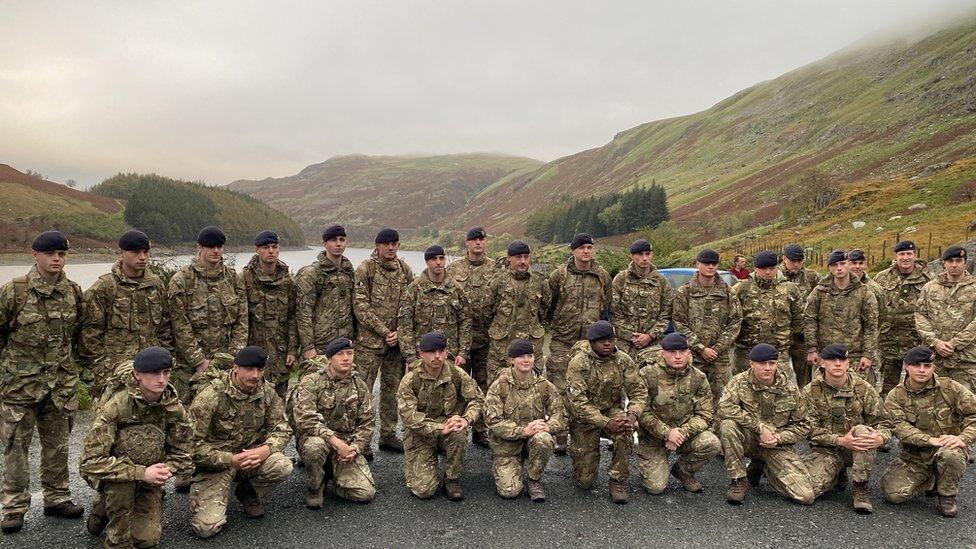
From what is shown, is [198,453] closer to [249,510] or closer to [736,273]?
[249,510]

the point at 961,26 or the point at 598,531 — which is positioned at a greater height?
the point at 961,26

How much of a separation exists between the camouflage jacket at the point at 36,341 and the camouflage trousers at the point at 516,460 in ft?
14.8

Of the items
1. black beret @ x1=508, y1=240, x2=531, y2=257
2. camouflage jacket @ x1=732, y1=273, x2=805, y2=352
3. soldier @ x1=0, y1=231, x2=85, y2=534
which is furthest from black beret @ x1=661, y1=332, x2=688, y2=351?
soldier @ x1=0, y1=231, x2=85, y2=534

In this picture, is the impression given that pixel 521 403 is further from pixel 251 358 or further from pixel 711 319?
pixel 711 319

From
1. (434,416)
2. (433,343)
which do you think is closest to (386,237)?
(433,343)

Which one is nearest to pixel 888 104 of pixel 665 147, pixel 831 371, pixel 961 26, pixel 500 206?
pixel 961 26

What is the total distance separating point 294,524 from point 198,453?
1169mm

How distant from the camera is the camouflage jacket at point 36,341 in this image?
210 inches

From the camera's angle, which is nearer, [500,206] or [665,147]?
[665,147]

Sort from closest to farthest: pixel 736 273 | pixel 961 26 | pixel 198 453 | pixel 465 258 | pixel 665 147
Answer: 1. pixel 198 453
2. pixel 465 258
3. pixel 736 273
4. pixel 961 26
5. pixel 665 147

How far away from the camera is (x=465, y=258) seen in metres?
8.48

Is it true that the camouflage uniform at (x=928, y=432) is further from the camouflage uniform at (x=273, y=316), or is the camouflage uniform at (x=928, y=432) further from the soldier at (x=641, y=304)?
the camouflage uniform at (x=273, y=316)

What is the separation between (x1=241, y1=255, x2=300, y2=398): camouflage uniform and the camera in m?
7.46

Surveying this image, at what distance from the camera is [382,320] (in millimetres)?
7949
